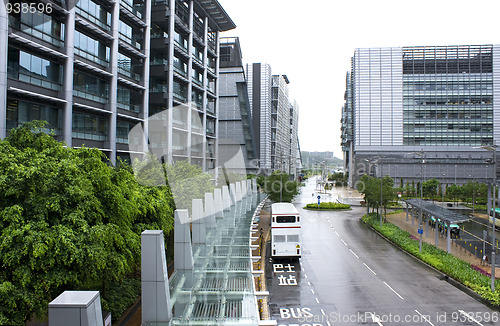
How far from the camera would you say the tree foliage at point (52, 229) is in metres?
8.87

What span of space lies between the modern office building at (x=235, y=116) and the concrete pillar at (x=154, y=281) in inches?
2409

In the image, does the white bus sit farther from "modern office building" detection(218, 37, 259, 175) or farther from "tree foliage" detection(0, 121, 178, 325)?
"modern office building" detection(218, 37, 259, 175)

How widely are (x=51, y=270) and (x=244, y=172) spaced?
65.4 metres

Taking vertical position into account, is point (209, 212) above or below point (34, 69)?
below

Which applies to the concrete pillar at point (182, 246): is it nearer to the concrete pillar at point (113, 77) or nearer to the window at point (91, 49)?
the concrete pillar at point (113, 77)

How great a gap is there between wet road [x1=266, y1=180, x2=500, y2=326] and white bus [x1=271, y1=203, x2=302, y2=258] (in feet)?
3.02

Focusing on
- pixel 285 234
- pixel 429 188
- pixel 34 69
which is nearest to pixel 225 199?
pixel 285 234

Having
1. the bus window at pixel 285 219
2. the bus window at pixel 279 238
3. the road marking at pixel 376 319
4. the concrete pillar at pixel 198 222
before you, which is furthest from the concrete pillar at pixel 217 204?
the road marking at pixel 376 319

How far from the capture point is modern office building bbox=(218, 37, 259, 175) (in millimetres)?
72875

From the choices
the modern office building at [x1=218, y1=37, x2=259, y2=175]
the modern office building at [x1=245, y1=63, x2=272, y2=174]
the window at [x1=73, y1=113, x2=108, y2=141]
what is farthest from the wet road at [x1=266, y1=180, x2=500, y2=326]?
the modern office building at [x1=245, y1=63, x2=272, y2=174]

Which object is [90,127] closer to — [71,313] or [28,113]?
[28,113]

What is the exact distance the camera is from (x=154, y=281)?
10.1 metres

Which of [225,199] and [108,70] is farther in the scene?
[108,70]

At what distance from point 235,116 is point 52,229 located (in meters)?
65.6
